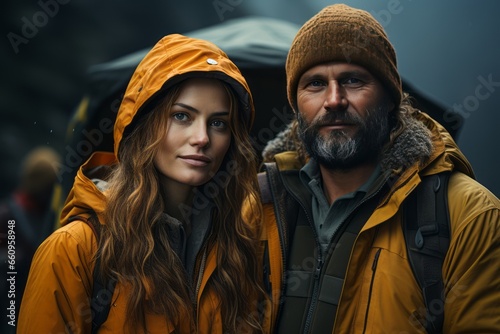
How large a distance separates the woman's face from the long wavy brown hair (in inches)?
1.5

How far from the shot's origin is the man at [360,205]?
1.98 metres

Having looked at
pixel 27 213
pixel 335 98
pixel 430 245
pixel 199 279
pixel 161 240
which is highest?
pixel 335 98

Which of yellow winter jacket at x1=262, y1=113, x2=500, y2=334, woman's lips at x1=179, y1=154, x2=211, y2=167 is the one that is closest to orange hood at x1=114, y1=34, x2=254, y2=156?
woman's lips at x1=179, y1=154, x2=211, y2=167

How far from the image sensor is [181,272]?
2090 mm

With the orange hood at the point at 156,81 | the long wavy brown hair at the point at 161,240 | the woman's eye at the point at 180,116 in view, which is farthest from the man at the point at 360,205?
the woman's eye at the point at 180,116

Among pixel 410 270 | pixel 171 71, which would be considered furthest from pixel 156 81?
pixel 410 270

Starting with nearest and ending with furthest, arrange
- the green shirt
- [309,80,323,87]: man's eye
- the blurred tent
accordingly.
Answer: the green shirt, [309,80,323,87]: man's eye, the blurred tent

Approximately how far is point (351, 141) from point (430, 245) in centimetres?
56

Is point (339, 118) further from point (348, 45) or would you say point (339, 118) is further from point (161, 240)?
point (161, 240)

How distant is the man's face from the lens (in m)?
2.33

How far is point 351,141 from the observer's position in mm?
2336

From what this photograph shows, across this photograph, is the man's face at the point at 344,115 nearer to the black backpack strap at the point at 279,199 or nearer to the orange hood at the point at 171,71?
the black backpack strap at the point at 279,199

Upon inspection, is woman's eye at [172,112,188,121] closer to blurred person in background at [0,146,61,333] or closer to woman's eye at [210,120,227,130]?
woman's eye at [210,120,227,130]

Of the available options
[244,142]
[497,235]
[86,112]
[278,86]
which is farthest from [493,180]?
[86,112]
